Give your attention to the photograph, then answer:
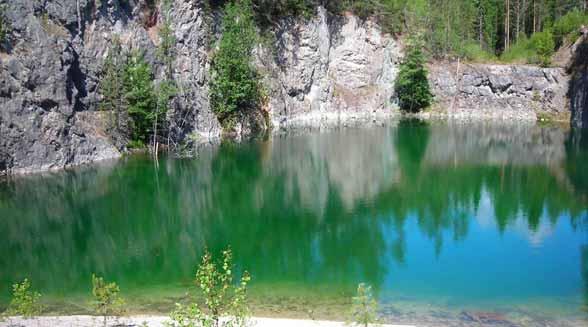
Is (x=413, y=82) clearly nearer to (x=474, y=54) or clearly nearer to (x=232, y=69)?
(x=474, y=54)

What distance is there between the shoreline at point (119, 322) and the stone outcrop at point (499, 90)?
215 ft

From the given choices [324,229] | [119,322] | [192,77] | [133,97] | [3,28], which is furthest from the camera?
[192,77]

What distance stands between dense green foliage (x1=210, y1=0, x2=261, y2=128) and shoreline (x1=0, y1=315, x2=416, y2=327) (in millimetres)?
41006

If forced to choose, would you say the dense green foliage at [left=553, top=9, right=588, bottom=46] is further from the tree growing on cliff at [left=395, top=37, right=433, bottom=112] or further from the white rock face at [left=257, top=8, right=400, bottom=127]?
the white rock face at [left=257, top=8, right=400, bottom=127]

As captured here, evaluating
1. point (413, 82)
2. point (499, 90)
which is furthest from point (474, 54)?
point (413, 82)

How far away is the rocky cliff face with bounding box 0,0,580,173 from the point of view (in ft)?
141

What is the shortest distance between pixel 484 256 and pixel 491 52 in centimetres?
7014

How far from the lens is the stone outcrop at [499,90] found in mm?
75250

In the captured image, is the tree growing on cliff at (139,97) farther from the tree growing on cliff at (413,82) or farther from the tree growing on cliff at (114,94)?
the tree growing on cliff at (413,82)

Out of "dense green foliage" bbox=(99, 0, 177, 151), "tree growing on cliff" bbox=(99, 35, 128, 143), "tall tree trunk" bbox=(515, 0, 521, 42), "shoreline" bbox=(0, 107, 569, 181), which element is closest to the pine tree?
"dense green foliage" bbox=(99, 0, 177, 151)

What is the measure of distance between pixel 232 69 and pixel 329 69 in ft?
77.0

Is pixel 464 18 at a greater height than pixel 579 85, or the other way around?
pixel 464 18

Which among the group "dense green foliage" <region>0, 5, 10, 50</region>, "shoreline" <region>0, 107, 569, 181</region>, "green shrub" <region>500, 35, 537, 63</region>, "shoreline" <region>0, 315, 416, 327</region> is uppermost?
"green shrub" <region>500, 35, 537, 63</region>

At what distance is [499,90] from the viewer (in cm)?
7812
